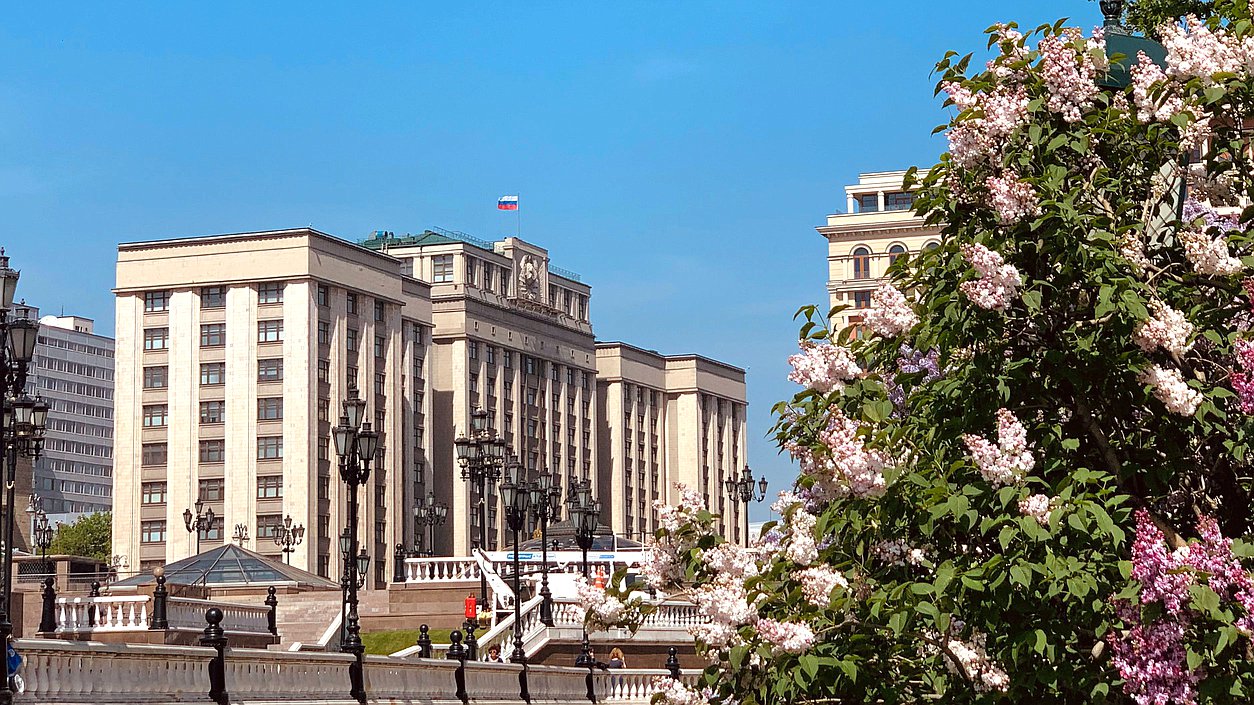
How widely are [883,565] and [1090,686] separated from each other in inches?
65.3

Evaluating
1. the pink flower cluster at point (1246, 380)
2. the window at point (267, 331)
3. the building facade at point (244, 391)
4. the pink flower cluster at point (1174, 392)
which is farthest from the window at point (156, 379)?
the pink flower cluster at point (1246, 380)

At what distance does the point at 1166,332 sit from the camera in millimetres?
12219

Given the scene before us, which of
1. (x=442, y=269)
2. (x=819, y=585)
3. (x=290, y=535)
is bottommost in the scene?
(x=819, y=585)

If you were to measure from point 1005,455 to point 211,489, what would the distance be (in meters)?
106

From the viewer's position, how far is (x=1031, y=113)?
1360cm

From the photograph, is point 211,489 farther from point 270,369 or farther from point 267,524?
point 270,369

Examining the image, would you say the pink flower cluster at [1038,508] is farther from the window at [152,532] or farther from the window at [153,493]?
the window at [153,493]

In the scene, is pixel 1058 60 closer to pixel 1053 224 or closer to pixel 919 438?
pixel 1053 224

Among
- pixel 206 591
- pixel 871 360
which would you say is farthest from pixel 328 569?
pixel 871 360

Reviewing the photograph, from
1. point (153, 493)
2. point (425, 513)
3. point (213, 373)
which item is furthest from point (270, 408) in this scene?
point (425, 513)

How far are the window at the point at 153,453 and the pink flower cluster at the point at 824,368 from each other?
351 feet

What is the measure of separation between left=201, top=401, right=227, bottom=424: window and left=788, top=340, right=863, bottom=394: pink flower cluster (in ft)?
343

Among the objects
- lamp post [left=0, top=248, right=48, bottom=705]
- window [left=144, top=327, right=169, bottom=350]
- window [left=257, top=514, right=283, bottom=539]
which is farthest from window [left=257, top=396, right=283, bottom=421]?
lamp post [left=0, top=248, right=48, bottom=705]

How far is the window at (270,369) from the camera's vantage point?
4503 inches
